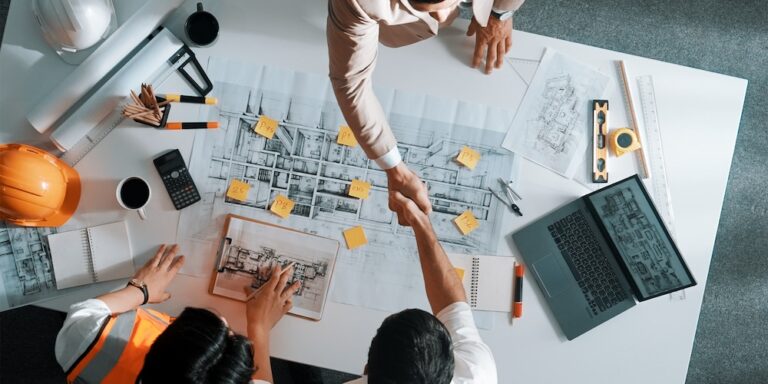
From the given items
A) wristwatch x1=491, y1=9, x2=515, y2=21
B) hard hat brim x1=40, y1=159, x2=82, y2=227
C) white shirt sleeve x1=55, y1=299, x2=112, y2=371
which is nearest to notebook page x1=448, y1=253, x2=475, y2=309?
wristwatch x1=491, y1=9, x2=515, y2=21

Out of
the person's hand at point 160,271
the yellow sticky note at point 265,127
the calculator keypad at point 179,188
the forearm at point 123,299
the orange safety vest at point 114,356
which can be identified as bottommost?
the orange safety vest at point 114,356

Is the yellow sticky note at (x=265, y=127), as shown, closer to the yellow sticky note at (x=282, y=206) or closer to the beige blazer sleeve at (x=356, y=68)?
the yellow sticky note at (x=282, y=206)

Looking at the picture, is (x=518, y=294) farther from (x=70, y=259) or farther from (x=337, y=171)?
(x=70, y=259)

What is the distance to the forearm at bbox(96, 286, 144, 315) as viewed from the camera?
1236 millimetres

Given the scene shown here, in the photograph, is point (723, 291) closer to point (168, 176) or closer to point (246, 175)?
point (246, 175)

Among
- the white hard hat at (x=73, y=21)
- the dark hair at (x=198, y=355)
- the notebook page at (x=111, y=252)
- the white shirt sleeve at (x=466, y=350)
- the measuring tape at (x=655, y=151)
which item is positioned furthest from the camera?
the measuring tape at (x=655, y=151)

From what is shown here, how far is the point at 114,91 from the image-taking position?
129 centimetres

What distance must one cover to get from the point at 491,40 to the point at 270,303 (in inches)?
33.3

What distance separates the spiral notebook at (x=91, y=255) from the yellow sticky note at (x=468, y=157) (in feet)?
2.79

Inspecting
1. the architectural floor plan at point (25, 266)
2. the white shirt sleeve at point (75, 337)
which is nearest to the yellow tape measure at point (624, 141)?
the white shirt sleeve at point (75, 337)

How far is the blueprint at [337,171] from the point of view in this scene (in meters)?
1.35

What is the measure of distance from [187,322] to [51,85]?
759mm

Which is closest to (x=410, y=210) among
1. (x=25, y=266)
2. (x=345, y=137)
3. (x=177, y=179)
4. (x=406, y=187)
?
(x=406, y=187)

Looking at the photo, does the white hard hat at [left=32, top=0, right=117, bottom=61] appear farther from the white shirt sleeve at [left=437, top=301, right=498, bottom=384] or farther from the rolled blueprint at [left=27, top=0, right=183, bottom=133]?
the white shirt sleeve at [left=437, top=301, right=498, bottom=384]
